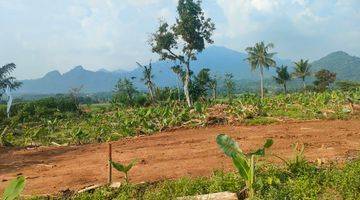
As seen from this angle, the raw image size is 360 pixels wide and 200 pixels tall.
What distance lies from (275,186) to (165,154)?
5041 millimetres

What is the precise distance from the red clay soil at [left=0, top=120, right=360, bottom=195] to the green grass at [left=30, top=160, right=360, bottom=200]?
96 centimetres

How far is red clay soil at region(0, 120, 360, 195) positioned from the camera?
10.5m

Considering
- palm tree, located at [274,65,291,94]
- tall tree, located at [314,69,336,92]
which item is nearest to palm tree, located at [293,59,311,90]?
palm tree, located at [274,65,291,94]

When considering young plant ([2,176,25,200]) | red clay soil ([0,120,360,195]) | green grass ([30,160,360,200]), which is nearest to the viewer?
young plant ([2,176,25,200])

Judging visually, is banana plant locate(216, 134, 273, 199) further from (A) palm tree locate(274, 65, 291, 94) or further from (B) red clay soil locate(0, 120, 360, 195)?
(A) palm tree locate(274, 65, 291, 94)

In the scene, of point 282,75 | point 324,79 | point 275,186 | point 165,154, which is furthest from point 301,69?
point 275,186

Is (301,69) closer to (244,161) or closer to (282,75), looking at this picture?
(282,75)

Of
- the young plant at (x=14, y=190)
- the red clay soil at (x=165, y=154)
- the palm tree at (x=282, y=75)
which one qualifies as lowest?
the red clay soil at (x=165, y=154)

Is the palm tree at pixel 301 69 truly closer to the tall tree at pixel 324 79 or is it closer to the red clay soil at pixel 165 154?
the tall tree at pixel 324 79

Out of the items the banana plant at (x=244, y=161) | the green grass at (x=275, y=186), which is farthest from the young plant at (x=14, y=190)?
the banana plant at (x=244, y=161)

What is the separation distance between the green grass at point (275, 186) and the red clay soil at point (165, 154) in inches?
37.8

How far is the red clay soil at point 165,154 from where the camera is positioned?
10530mm

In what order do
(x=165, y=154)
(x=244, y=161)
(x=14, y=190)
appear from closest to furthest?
(x=14, y=190)
(x=244, y=161)
(x=165, y=154)

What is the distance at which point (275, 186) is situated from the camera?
27.6ft
